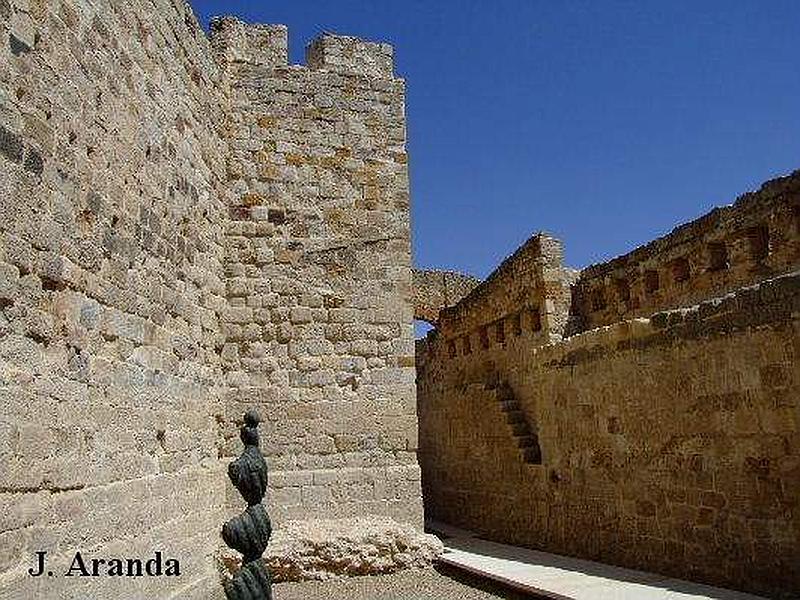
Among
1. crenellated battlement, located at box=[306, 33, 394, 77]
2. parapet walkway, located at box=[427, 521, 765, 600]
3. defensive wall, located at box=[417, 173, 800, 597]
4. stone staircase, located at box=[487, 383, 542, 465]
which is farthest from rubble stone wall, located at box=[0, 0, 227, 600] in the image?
stone staircase, located at box=[487, 383, 542, 465]

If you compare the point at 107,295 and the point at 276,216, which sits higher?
the point at 276,216

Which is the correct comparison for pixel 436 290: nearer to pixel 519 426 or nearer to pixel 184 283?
pixel 519 426

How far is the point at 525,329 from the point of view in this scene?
10.6 meters

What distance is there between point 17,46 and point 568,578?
568cm

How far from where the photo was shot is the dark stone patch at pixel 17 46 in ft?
12.3

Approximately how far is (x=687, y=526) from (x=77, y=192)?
17.5 ft

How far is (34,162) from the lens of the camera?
3904mm

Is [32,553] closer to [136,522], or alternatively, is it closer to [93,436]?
[93,436]

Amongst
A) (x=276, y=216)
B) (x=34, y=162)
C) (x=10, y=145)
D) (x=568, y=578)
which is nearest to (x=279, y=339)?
(x=276, y=216)

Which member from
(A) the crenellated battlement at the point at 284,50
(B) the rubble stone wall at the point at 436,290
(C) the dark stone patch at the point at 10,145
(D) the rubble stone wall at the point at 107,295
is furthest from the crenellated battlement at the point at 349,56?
(B) the rubble stone wall at the point at 436,290

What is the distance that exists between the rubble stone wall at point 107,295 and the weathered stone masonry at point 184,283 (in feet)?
0.06

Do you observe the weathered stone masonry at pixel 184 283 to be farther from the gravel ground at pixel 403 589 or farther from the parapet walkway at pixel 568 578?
the parapet walkway at pixel 568 578

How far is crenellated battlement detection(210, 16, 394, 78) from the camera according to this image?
299 inches

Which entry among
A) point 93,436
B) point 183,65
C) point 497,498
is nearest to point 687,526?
point 497,498
